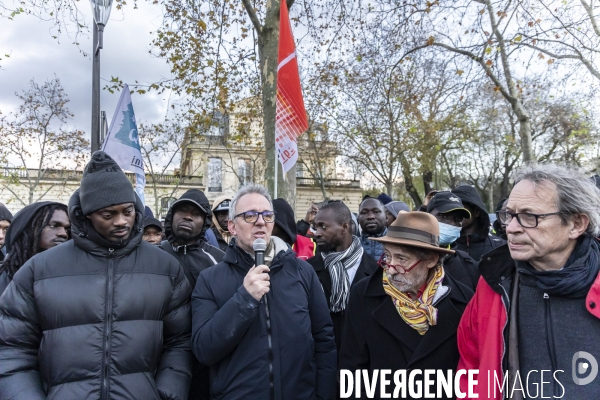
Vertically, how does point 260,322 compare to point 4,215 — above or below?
below

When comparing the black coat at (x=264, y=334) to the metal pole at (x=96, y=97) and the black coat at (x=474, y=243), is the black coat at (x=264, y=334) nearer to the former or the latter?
the black coat at (x=474, y=243)

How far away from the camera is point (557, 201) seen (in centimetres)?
239

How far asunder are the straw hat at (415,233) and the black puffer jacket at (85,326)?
1.40 meters

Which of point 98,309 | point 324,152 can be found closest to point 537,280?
point 98,309

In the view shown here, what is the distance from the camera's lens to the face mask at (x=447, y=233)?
13.6ft

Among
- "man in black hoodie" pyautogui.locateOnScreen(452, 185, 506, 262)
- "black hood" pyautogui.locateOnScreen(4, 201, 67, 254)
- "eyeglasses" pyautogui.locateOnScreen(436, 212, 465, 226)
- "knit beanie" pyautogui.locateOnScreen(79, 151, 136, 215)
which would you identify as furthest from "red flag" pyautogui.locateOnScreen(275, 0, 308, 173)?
"knit beanie" pyautogui.locateOnScreen(79, 151, 136, 215)

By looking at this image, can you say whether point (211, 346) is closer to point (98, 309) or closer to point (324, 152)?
point (98, 309)

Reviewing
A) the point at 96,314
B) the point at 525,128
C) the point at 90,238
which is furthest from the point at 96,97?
the point at 525,128

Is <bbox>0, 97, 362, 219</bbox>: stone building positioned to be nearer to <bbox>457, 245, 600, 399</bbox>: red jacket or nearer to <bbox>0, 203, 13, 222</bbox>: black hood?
<bbox>0, 203, 13, 222</bbox>: black hood

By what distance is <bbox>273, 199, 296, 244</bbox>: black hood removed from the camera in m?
4.26

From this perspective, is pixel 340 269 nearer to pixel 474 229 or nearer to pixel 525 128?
pixel 474 229

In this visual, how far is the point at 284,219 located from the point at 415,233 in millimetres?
1662

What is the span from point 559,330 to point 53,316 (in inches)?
97.8

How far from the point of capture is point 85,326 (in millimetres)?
2441
